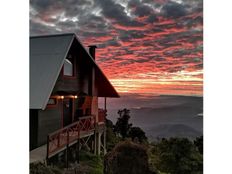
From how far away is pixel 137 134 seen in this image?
2.85m

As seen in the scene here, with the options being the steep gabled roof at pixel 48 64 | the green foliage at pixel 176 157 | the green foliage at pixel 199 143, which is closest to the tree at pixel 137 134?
the green foliage at pixel 176 157

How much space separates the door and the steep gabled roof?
0.43 meters

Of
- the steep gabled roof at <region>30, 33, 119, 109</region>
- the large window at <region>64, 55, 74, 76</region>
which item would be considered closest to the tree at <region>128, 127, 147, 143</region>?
the steep gabled roof at <region>30, 33, 119, 109</region>

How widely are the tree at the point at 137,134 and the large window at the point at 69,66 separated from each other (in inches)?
39.8

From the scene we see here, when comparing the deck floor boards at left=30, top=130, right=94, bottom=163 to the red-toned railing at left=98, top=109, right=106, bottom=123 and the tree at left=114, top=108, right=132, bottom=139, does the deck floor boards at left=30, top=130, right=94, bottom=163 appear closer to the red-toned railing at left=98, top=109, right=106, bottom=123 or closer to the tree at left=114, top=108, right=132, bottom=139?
the red-toned railing at left=98, top=109, right=106, bottom=123

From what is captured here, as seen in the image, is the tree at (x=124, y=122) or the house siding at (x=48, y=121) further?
the house siding at (x=48, y=121)

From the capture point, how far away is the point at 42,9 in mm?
2988

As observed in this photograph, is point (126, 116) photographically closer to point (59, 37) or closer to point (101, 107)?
point (101, 107)

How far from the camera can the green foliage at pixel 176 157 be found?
2.60 m

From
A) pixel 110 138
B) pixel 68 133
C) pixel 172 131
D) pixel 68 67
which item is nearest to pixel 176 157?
pixel 172 131

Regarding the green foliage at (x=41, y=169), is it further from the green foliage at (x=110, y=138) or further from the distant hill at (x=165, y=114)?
the distant hill at (x=165, y=114)

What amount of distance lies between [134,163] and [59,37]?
1.58 metres
